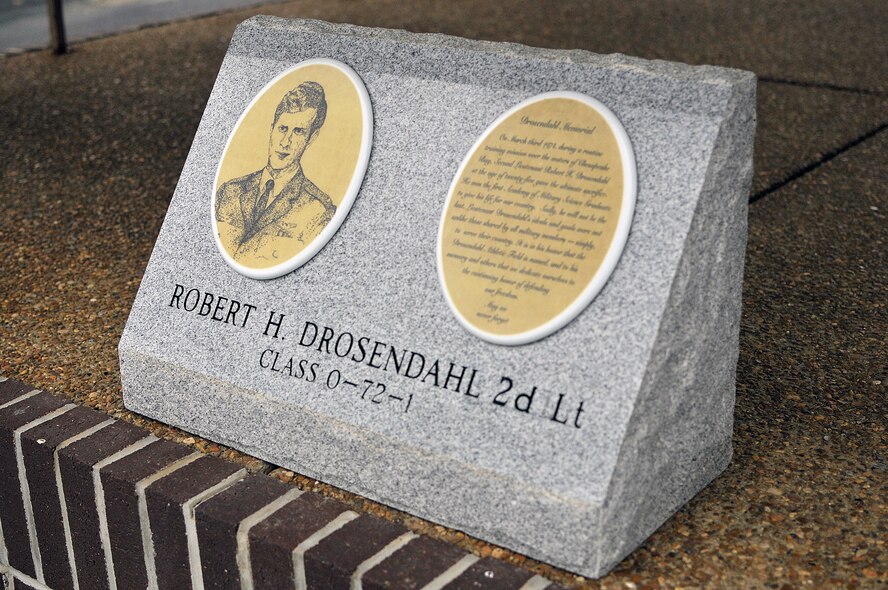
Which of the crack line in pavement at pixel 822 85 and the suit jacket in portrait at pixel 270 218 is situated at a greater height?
the crack line in pavement at pixel 822 85

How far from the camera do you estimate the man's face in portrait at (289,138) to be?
6.97 feet

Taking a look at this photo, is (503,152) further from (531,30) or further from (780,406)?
(531,30)

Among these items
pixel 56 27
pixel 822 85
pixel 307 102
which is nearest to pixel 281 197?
pixel 307 102

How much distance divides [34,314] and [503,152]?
149cm

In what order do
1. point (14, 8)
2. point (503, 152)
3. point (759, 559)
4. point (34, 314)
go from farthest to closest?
point (14, 8)
point (34, 314)
point (503, 152)
point (759, 559)

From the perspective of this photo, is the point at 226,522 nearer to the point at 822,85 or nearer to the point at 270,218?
the point at 270,218

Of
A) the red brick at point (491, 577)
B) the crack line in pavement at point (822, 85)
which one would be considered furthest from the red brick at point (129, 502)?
the crack line in pavement at point (822, 85)

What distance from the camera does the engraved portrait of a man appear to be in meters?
2.07

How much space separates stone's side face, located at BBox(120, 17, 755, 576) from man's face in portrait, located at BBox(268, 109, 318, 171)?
0.43 ft

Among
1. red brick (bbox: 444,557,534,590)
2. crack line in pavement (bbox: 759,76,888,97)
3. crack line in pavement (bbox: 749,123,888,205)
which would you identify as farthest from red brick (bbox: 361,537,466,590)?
crack line in pavement (bbox: 759,76,888,97)

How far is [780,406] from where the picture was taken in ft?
7.32

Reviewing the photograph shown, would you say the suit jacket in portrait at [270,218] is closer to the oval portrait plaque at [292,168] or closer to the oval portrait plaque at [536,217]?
the oval portrait plaque at [292,168]

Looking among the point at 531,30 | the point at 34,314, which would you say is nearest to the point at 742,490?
the point at 34,314

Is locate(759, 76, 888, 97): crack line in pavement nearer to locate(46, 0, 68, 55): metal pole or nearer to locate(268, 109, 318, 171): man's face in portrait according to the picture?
locate(268, 109, 318, 171): man's face in portrait
